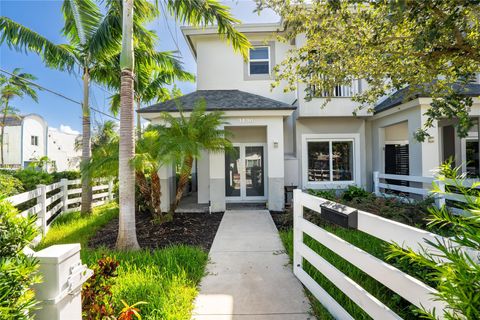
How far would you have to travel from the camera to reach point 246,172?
11.6 metres

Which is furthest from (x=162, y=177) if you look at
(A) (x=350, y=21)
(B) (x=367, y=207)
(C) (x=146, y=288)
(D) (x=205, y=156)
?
(A) (x=350, y=21)

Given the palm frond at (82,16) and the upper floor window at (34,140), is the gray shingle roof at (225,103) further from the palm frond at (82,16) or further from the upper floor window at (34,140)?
the upper floor window at (34,140)

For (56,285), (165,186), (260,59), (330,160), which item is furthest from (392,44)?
(165,186)

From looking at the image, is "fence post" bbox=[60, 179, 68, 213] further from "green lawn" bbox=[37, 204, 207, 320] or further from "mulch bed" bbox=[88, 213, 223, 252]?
"green lawn" bbox=[37, 204, 207, 320]

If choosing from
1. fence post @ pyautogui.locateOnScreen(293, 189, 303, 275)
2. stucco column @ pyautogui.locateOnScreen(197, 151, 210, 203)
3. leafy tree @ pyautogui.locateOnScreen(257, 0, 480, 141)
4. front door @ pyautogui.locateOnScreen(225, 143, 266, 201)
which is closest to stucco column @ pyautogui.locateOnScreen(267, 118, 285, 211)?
front door @ pyautogui.locateOnScreen(225, 143, 266, 201)

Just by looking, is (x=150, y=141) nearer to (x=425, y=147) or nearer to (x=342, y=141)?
(x=342, y=141)

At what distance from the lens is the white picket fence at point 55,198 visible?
6394 mm

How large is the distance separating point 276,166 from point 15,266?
8818mm

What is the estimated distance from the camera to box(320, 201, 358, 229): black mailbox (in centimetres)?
279

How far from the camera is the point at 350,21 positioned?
5453mm

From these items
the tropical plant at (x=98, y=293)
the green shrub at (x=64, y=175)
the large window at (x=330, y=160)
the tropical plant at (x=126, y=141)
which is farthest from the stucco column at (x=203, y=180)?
the tropical plant at (x=98, y=293)

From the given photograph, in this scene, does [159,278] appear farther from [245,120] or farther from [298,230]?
[245,120]

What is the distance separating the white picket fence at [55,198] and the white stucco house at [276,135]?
3791 millimetres

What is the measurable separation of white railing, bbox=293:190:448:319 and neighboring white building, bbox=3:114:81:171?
28.9 metres
